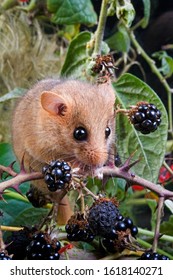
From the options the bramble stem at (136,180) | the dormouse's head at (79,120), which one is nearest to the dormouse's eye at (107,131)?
the dormouse's head at (79,120)

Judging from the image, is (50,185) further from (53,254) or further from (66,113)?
(66,113)

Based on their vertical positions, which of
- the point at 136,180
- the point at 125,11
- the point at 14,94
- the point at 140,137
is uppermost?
the point at 125,11

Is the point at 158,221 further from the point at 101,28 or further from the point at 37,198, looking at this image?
the point at 101,28

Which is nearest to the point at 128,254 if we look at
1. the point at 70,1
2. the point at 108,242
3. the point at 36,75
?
the point at 108,242

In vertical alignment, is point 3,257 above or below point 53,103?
below

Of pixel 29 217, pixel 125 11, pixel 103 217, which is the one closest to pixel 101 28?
pixel 125 11

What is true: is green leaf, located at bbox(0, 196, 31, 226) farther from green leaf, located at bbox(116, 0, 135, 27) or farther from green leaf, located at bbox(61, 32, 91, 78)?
green leaf, located at bbox(116, 0, 135, 27)

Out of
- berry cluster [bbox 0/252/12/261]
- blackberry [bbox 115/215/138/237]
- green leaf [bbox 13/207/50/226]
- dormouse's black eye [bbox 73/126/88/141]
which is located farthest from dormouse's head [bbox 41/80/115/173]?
berry cluster [bbox 0/252/12/261]
